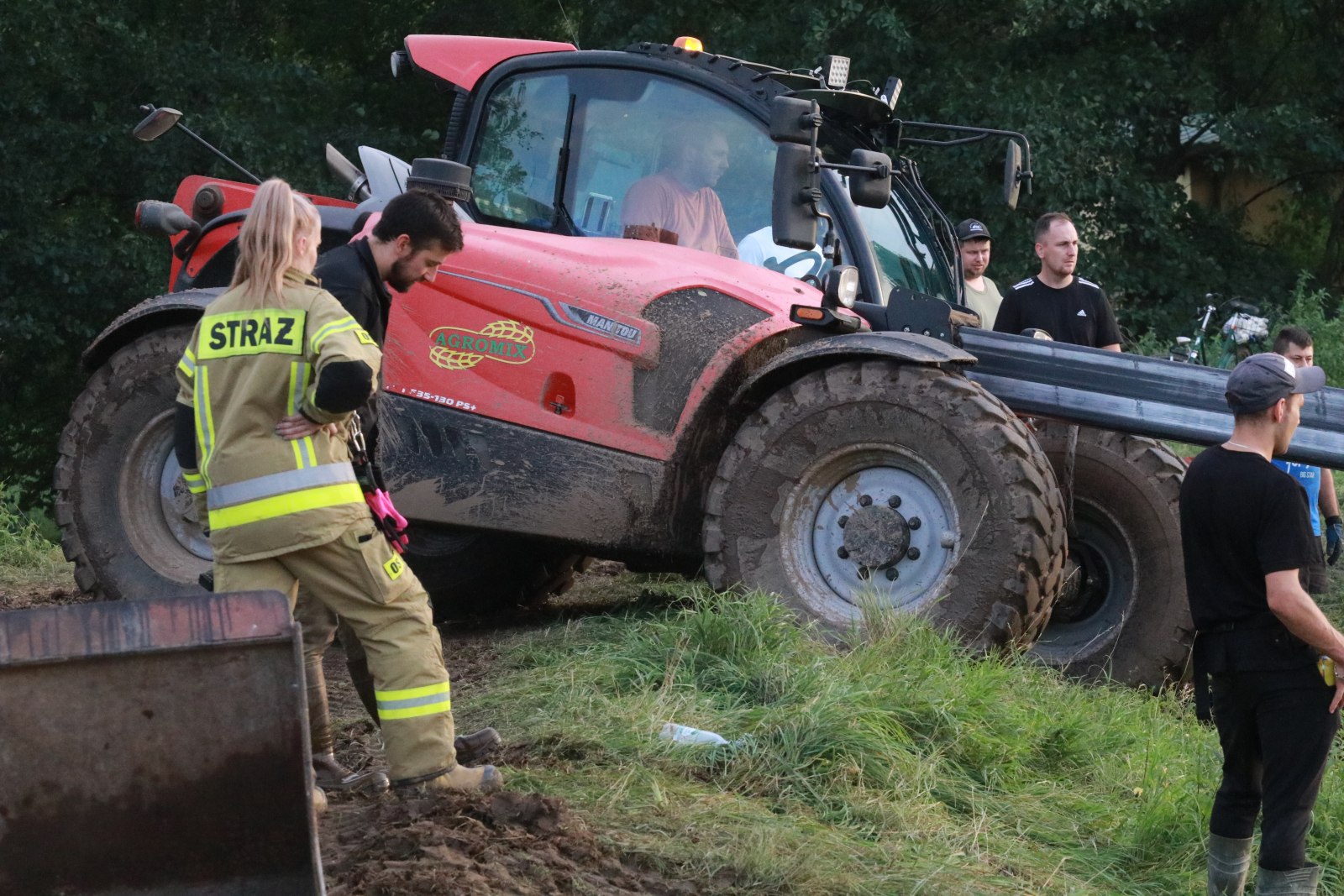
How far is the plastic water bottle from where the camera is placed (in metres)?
5.10

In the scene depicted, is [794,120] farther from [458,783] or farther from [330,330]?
[458,783]

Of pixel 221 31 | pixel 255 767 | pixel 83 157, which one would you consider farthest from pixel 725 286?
pixel 221 31

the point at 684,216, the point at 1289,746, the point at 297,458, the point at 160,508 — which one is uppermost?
the point at 684,216

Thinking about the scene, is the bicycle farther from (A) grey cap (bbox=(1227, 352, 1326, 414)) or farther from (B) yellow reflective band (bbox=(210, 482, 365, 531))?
(B) yellow reflective band (bbox=(210, 482, 365, 531))

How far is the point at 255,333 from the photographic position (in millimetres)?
4348

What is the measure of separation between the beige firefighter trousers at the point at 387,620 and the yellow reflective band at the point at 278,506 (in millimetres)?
104

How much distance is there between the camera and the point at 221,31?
17.7m

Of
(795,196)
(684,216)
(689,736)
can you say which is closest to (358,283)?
(689,736)

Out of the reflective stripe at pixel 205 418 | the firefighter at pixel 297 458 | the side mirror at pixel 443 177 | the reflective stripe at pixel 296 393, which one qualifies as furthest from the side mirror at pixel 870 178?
the reflective stripe at pixel 205 418

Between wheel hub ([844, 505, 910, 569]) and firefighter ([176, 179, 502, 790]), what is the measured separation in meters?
2.13

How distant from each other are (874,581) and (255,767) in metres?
2.97

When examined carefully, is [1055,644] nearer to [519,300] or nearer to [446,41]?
[519,300]

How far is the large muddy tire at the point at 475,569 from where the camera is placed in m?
7.59

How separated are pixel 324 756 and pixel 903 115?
12.1 metres
